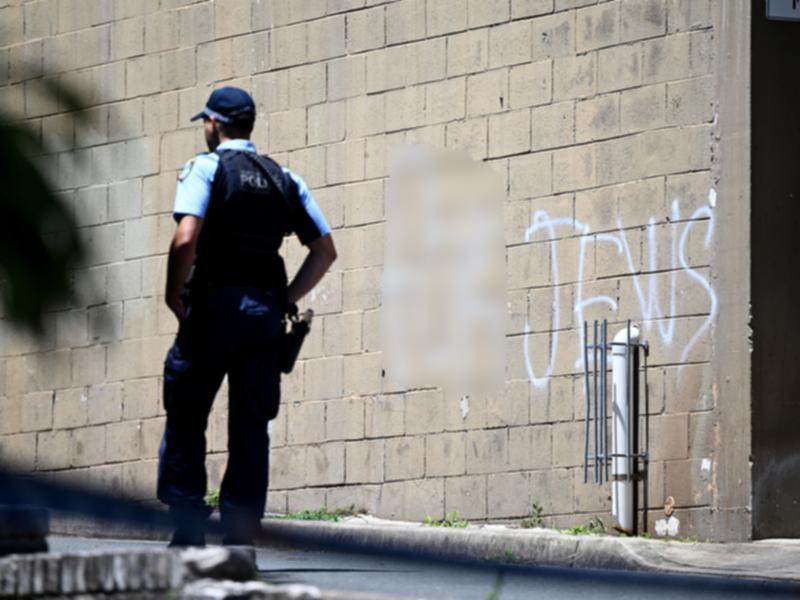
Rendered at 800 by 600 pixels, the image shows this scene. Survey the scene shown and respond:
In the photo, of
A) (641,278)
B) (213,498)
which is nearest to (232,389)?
(641,278)

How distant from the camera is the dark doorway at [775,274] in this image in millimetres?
7844

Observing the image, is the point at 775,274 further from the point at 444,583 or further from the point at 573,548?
the point at 444,583

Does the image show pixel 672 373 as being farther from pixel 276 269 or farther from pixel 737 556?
pixel 276 269

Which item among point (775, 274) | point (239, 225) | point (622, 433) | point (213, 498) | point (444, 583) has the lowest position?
Answer: point (444, 583)

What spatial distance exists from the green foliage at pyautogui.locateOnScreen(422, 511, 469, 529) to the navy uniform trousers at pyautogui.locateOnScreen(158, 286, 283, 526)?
9.49 ft

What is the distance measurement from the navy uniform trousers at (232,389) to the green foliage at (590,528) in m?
2.57

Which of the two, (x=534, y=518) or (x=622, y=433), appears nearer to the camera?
(x=622, y=433)

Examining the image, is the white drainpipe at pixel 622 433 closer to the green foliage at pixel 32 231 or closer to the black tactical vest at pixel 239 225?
the black tactical vest at pixel 239 225

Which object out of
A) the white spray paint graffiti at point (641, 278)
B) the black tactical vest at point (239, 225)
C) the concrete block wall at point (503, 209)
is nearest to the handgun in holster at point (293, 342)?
the black tactical vest at point (239, 225)

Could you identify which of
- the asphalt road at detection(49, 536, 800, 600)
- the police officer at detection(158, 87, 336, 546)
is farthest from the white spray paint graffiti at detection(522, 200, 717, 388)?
the police officer at detection(158, 87, 336, 546)

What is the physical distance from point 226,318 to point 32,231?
15.5 feet

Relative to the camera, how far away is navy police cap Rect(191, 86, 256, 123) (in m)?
6.01

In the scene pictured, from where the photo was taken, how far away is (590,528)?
8.23 metres

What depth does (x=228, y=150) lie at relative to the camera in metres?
5.98
